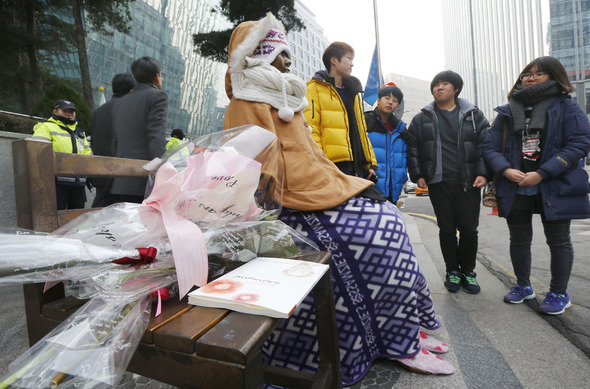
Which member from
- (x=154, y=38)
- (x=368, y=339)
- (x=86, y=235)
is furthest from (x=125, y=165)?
(x=154, y=38)

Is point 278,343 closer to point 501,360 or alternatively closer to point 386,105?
point 501,360

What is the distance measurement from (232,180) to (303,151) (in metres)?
0.61

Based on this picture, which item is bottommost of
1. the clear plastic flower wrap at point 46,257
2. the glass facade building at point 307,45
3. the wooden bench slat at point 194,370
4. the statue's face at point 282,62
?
the wooden bench slat at point 194,370

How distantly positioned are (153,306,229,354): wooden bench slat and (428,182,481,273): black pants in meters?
2.48

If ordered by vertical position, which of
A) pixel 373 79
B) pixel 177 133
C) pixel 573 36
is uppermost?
pixel 573 36

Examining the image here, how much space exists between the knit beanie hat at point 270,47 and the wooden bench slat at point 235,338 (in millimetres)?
1241

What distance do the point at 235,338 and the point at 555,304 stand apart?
247 cm

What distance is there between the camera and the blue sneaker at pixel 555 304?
2102 millimetres

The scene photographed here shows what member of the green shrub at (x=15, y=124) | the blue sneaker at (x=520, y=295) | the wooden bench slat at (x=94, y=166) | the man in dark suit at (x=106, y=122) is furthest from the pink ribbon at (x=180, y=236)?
the green shrub at (x=15, y=124)

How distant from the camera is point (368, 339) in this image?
4.76 feet

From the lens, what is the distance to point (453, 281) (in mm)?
2684

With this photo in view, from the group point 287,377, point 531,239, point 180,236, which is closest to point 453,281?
point 531,239

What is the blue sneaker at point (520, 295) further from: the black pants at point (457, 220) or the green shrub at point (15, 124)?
the green shrub at point (15, 124)

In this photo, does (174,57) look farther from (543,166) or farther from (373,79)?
(543,166)
